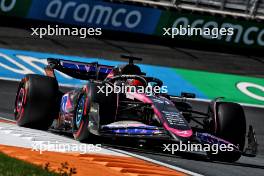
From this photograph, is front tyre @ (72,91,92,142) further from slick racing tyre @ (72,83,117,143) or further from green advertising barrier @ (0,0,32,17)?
green advertising barrier @ (0,0,32,17)

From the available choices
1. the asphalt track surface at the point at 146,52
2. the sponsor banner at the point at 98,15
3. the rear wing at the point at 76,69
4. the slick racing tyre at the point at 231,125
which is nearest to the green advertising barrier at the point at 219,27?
the sponsor banner at the point at 98,15

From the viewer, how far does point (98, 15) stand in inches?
1112

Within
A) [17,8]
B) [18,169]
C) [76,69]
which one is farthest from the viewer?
[17,8]

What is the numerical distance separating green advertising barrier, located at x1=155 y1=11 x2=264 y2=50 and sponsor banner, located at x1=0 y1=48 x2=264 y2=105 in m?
3.95

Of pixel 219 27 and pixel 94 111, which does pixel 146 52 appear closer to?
pixel 219 27

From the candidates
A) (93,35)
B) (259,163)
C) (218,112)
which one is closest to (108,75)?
(218,112)

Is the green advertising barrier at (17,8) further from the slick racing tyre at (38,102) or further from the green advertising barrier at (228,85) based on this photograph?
the slick racing tyre at (38,102)

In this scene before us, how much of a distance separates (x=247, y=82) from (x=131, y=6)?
20.9 ft

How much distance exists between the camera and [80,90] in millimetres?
13094

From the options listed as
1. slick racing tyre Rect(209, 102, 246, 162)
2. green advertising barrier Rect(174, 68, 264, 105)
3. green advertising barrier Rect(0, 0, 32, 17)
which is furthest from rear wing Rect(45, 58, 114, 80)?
green advertising barrier Rect(0, 0, 32, 17)

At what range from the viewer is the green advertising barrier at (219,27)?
2830 centimetres

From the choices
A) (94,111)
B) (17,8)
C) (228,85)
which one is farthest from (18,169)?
(17,8)

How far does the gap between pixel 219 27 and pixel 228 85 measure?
5.24 m

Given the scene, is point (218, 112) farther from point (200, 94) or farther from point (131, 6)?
point (131, 6)
